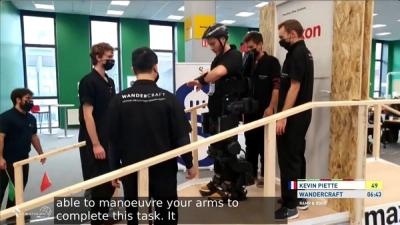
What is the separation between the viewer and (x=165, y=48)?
13.4m

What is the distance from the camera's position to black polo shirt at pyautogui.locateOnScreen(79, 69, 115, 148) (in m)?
2.64

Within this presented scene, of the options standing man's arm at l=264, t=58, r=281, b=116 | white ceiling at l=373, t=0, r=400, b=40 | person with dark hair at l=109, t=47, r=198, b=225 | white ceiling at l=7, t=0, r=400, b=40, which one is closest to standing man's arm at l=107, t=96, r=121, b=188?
person with dark hair at l=109, t=47, r=198, b=225

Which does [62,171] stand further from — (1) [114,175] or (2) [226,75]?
(1) [114,175]

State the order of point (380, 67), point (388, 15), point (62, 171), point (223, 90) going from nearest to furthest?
point (223, 90), point (62, 171), point (388, 15), point (380, 67)

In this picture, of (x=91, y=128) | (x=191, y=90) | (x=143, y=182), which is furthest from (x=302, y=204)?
(x=191, y=90)

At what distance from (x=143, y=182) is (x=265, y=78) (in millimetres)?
1811

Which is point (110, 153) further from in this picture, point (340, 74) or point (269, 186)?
point (340, 74)

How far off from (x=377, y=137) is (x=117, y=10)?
9.26 m

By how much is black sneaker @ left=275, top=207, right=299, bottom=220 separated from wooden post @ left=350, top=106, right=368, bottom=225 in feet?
1.48

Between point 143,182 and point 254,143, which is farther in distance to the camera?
point 254,143

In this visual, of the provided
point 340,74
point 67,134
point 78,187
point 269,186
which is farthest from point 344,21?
point 67,134

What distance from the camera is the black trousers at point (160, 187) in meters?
2.05

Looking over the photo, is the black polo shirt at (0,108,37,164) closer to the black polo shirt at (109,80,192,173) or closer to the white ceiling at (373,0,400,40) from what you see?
the black polo shirt at (109,80,192,173)

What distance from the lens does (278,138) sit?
8.89ft
